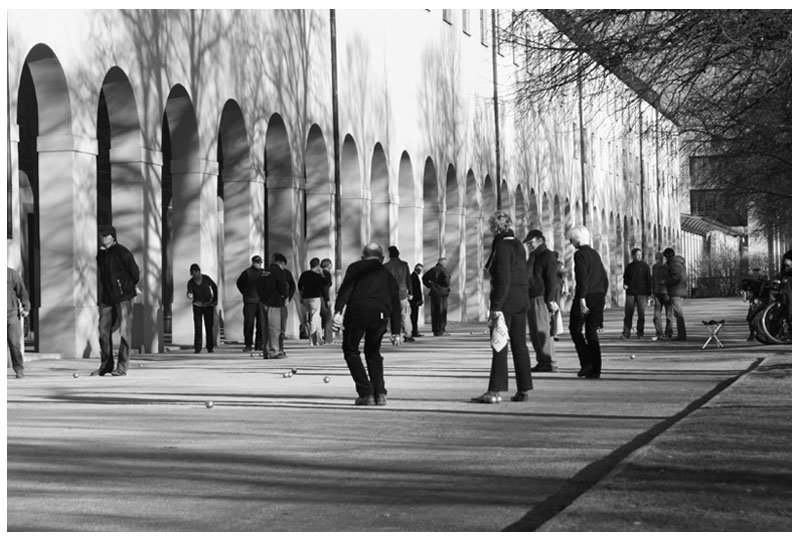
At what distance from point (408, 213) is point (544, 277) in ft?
72.9

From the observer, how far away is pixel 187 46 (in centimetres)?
2756

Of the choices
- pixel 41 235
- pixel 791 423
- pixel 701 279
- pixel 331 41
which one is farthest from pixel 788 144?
pixel 701 279

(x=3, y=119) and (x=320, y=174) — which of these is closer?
(x=3, y=119)

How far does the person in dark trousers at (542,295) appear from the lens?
18672mm

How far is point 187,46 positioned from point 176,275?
391cm

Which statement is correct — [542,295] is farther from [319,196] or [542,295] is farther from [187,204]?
[319,196]

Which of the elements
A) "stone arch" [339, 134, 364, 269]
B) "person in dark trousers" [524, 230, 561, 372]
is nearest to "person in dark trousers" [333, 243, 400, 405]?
"person in dark trousers" [524, 230, 561, 372]

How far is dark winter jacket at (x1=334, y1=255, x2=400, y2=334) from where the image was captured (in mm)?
13898

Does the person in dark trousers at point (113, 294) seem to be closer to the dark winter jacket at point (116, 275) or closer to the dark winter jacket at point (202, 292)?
the dark winter jacket at point (116, 275)

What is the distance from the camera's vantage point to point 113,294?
60.7ft

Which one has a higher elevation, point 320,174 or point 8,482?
point 320,174

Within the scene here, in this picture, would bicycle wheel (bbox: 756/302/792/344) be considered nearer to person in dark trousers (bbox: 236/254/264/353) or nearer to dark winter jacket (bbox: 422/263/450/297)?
person in dark trousers (bbox: 236/254/264/353)

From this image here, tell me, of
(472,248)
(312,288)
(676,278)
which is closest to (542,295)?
(312,288)

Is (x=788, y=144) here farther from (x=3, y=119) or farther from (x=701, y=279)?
(x=701, y=279)
